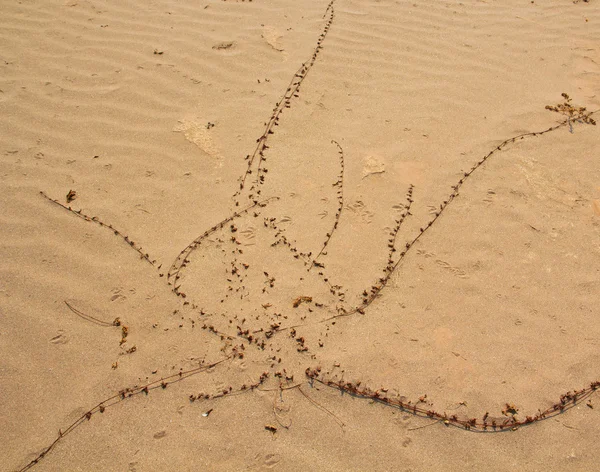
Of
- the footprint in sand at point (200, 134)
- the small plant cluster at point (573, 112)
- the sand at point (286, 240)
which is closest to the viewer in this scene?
the sand at point (286, 240)

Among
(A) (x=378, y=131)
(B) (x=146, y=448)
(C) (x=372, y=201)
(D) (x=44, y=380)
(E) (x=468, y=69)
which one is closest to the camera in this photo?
(B) (x=146, y=448)

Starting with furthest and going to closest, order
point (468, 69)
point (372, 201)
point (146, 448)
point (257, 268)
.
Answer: point (468, 69)
point (372, 201)
point (257, 268)
point (146, 448)

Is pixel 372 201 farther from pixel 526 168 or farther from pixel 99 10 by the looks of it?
pixel 99 10

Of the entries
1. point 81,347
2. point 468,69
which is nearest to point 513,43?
point 468,69

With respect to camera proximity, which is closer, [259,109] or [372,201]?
[372,201]

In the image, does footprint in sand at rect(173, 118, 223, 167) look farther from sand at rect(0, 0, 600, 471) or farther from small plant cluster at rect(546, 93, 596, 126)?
small plant cluster at rect(546, 93, 596, 126)

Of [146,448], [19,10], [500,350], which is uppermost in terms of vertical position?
[19,10]

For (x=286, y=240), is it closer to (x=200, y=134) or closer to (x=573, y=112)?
(x=200, y=134)

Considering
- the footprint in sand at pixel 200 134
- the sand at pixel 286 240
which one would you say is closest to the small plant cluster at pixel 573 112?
the sand at pixel 286 240

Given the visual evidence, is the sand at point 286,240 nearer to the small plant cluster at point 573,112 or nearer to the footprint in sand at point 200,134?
the footprint in sand at point 200,134
